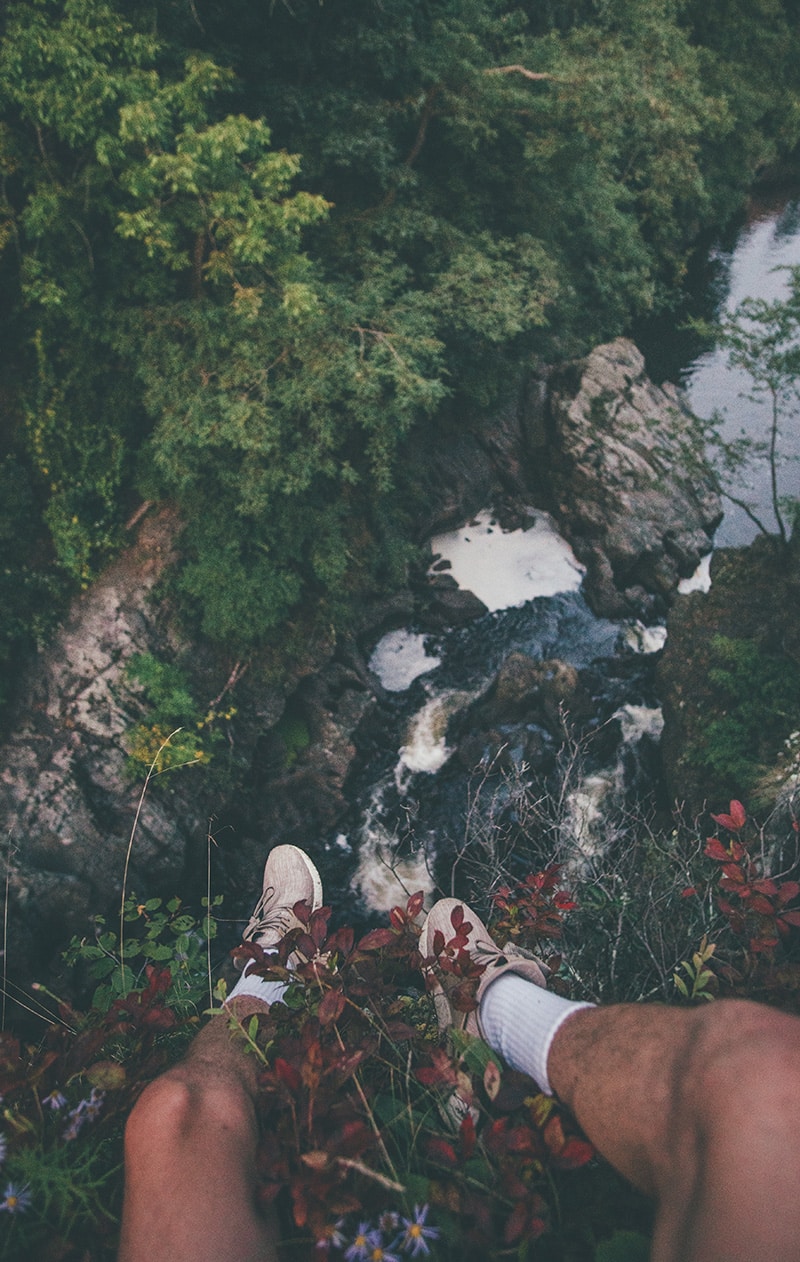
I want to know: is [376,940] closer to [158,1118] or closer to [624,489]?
[158,1118]

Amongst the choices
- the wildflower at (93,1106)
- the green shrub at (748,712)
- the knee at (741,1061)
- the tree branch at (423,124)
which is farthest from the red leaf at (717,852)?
the tree branch at (423,124)

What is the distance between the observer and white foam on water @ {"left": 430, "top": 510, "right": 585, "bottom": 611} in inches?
457

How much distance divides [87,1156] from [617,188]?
1782cm

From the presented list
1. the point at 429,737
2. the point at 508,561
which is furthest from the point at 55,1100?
the point at 508,561

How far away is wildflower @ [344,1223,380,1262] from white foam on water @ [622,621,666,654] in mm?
10391

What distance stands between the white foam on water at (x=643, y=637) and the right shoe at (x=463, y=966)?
9.00 m

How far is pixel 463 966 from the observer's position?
1837 millimetres

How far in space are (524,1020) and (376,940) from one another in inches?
21.6

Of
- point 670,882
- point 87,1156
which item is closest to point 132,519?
point 670,882

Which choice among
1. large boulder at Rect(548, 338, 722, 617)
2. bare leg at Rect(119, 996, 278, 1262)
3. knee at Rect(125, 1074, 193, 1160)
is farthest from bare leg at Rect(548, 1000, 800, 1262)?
large boulder at Rect(548, 338, 722, 617)

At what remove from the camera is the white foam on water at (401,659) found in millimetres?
10555

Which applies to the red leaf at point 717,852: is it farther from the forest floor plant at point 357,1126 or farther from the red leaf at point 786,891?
the red leaf at point 786,891

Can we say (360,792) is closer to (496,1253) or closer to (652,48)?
(496,1253)

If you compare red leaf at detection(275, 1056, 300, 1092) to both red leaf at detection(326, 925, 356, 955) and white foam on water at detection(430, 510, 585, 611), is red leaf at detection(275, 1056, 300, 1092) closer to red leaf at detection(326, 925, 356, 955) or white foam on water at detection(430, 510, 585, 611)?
red leaf at detection(326, 925, 356, 955)
